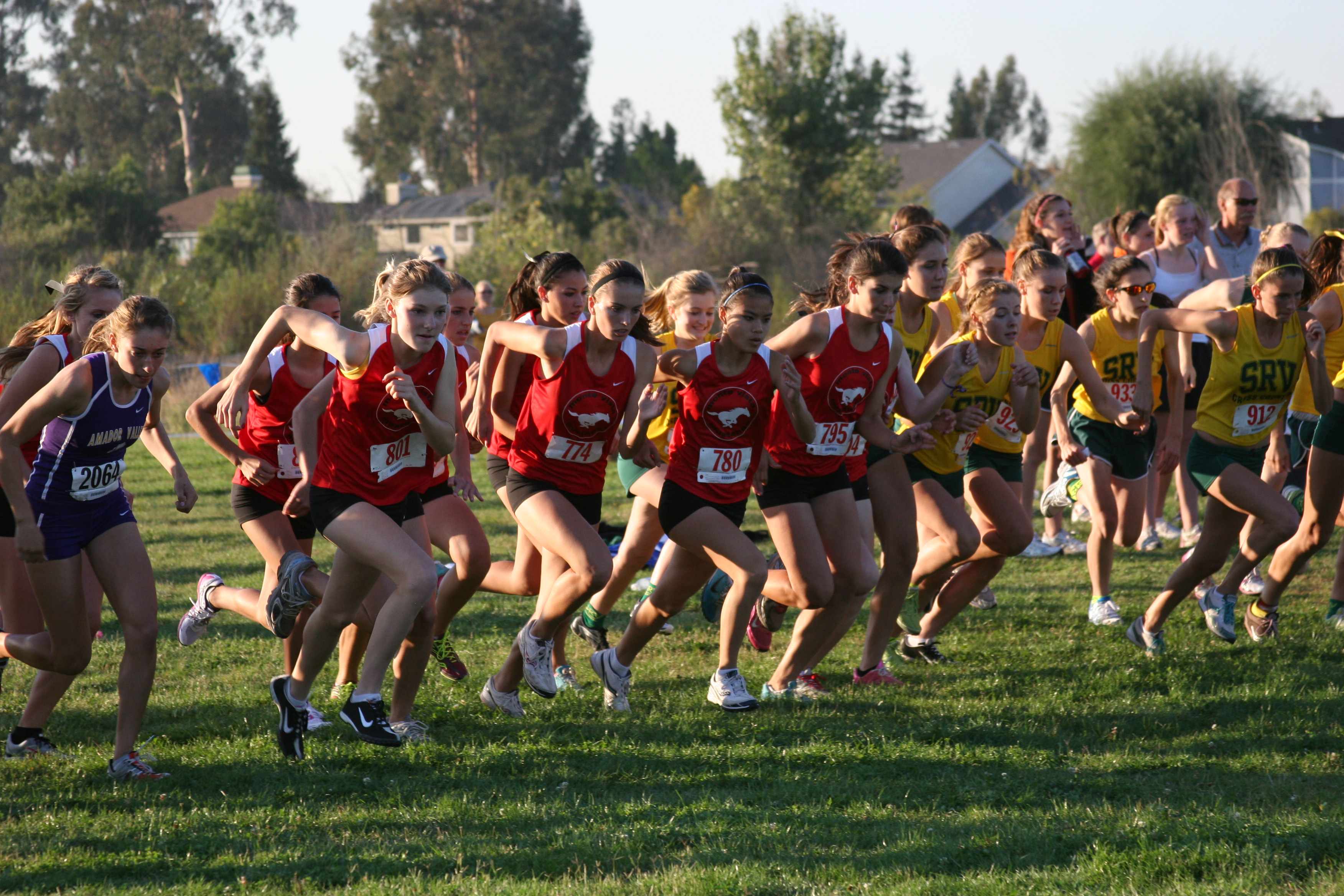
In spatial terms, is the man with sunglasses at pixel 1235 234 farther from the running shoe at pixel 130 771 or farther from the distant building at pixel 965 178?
the distant building at pixel 965 178

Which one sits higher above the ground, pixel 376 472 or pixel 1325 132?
pixel 1325 132

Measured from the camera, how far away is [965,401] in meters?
6.15

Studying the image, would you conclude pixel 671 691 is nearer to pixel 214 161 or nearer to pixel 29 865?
pixel 29 865

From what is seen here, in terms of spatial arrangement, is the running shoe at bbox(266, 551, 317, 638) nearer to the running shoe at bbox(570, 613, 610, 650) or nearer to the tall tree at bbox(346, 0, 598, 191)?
the running shoe at bbox(570, 613, 610, 650)

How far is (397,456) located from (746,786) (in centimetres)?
182

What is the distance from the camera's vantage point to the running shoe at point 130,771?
4832 millimetres

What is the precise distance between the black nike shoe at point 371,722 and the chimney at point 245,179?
56.0m

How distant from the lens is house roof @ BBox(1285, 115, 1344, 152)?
55.5m

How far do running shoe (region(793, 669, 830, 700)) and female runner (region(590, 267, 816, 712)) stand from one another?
1.86ft

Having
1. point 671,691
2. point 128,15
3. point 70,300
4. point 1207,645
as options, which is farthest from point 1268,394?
point 128,15

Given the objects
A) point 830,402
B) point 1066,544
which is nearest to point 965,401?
point 830,402

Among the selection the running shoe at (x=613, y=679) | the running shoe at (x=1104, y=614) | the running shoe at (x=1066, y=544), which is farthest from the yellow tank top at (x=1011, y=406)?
the running shoe at (x=1066, y=544)

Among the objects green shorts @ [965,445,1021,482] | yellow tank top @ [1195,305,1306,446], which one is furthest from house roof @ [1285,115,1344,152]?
green shorts @ [965,445,1021,482]

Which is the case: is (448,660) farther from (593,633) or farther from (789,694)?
(789,694)
